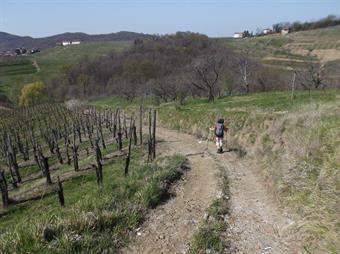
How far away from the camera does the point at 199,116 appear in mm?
31312

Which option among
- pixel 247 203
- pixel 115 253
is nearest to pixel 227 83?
pixel 247 203

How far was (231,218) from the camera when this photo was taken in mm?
10664

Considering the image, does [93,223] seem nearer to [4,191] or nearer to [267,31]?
[4,191]

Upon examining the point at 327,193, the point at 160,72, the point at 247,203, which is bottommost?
the point at 160,72

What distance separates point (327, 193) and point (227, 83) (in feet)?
156

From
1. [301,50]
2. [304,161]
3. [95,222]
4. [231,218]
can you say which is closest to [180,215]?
[231,218]

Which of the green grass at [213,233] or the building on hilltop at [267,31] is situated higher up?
the building on hilltop at [267,31]

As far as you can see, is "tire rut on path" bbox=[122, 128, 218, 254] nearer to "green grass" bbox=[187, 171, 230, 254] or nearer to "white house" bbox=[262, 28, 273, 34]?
"green grass" bbox=[187, 171, 230, 254]

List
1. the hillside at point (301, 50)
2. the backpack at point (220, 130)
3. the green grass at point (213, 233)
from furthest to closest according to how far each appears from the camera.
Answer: the hillside at point (301, 50) → the backpack at point (220, 130) → the green grass at point (213, 233)

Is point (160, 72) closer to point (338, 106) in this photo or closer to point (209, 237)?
point (338, 106)

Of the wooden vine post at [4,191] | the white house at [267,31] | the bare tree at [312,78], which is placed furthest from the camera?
the white house at [267,31]

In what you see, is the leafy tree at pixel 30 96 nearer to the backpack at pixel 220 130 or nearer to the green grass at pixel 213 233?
the backpack at pixel 220 130

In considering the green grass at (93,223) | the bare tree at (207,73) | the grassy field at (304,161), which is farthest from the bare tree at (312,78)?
the green grass at (93,223)

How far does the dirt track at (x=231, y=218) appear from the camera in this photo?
9.23 metres
